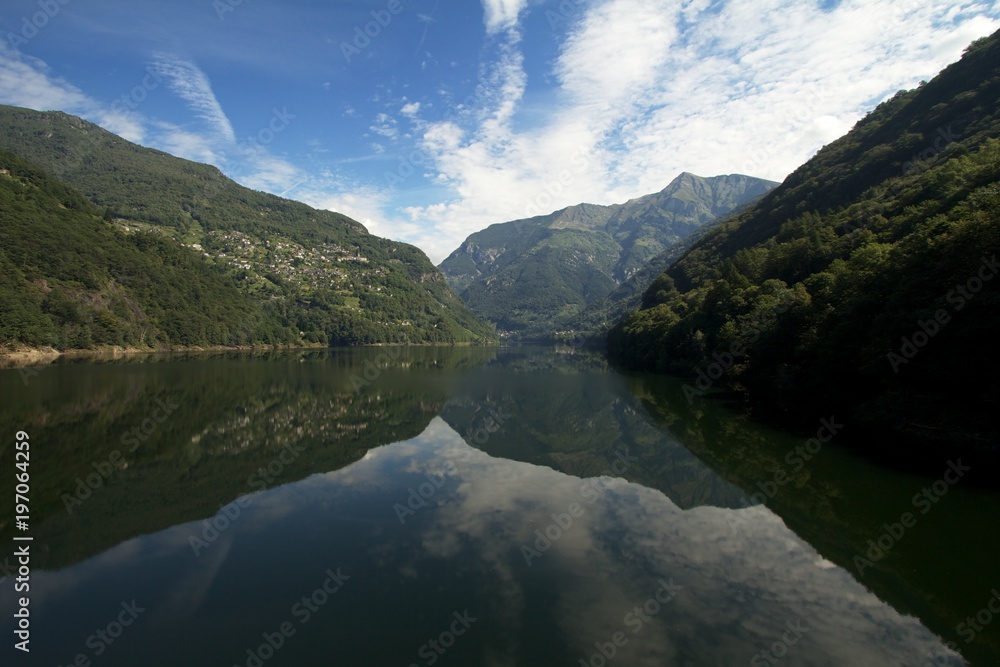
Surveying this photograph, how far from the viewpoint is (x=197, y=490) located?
1884cm

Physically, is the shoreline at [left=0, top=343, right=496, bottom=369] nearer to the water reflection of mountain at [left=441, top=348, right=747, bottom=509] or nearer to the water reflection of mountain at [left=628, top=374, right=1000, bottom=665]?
the water reflection of mountain at [left=441, top=348, right=747, bottom=509]

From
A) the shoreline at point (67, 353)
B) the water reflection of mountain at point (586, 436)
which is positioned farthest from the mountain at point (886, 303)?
the shoreline at point (67, 353)

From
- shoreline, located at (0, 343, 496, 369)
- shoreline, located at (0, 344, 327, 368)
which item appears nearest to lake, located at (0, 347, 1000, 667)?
shoreline, located at (0, 343, 496, 369)

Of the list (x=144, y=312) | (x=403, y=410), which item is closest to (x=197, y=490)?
(x=403, y=410)

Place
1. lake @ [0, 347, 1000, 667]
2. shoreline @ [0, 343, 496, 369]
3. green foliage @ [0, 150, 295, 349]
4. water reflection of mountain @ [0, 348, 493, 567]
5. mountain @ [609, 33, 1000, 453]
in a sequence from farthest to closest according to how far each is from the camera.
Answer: green foliage @ [0, 150, 295, 349] < shoreline @ [0, 343, 496, 369] < mountain @ [609, 33, 1000, 453] < water reflection of mountain @ [0, 348, 493, 567] < lake @ [0, 347, 1000, 667]

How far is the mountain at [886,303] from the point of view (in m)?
22.9

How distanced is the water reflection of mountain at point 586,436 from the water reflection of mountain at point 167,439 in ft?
16.7

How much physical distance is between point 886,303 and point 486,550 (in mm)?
28261

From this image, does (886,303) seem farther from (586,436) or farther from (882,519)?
(586,436)

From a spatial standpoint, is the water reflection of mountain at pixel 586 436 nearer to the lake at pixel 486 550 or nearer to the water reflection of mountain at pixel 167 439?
the lake at pixel 486 550

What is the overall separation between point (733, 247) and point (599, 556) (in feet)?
369

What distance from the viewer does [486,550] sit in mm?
14141

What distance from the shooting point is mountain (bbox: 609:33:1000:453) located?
22922mm

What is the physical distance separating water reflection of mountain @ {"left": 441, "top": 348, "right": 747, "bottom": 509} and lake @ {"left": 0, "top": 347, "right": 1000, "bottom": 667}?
28 cm
